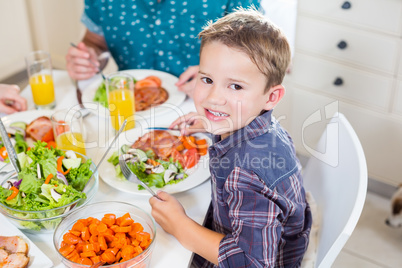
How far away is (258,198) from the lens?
3.41ft

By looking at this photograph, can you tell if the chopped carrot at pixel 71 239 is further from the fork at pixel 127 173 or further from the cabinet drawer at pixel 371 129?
the cabinet drawer at pixel 371 129

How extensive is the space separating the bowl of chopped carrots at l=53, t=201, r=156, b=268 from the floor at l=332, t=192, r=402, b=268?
1.28 meters

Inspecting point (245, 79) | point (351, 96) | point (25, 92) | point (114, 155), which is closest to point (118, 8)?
point (25, 92)

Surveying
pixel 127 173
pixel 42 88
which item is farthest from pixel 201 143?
pixel 42 88

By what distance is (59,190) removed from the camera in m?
1.10

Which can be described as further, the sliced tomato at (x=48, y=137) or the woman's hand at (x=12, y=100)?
the woman's hand at (x=12, y=100)

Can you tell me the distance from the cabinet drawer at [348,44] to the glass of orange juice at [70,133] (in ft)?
4.41

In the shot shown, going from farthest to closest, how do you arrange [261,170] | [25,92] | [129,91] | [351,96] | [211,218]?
[351,96] < [25,92] < [129,91] < [211,218] < [261,170]

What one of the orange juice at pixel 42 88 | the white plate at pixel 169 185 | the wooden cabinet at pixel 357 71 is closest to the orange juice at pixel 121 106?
the white plate at pixel 169 185

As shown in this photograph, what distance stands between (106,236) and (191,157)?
393mm

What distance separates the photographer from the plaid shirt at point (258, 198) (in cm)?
104

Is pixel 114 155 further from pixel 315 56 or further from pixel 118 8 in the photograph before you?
pixel 315 56

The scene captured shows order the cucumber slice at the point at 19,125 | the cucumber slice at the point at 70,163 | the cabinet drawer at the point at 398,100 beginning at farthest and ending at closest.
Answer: the cabinet drawer at the point at 398,100
the cucumber slice at the point at 19,125
the cucumber slice at the point at 70,163

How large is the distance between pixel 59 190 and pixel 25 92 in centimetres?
75
